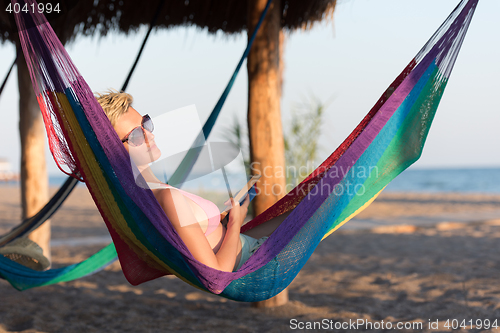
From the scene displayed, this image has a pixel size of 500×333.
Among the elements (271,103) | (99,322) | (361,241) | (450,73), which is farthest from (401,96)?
(361,241)

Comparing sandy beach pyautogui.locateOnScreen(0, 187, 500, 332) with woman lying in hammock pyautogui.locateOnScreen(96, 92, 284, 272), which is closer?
woman lying in hammock pyautogui.locateOnScreen(96, 92, 284, 272)

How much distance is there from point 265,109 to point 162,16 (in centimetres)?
156

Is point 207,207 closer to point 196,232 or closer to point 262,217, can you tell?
point 196,232

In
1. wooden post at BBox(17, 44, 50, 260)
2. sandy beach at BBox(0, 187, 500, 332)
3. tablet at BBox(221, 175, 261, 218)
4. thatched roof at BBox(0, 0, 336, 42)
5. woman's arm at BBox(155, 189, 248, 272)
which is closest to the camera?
woman's arm at BBox(155, 189, 248, 272)

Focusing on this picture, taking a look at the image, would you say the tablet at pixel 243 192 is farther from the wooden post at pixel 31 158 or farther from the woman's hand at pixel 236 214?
the wooden post at pixel 31 158

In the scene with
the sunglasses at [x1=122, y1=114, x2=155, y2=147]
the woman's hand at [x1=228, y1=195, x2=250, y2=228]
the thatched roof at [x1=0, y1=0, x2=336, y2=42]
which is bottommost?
the woman's hand at [x1=228, y1=195, x2=250, y2=228]

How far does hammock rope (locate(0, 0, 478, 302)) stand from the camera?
1.17m

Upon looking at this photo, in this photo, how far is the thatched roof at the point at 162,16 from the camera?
280cm

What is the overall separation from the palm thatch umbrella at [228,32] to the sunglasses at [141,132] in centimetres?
96

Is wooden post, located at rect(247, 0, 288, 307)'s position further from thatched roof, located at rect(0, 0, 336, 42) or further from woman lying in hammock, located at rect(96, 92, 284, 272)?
woman lying in hammock, located at rect(96, 92, 284, 272)

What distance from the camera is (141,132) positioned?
1.16 meters

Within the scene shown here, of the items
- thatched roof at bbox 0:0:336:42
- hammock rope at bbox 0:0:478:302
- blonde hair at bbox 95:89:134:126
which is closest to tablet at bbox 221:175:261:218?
hammock rope at bbox 0:0:478:302

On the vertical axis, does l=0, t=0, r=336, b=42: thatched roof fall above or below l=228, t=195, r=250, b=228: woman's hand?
above

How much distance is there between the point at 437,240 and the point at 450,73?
2.88 m
